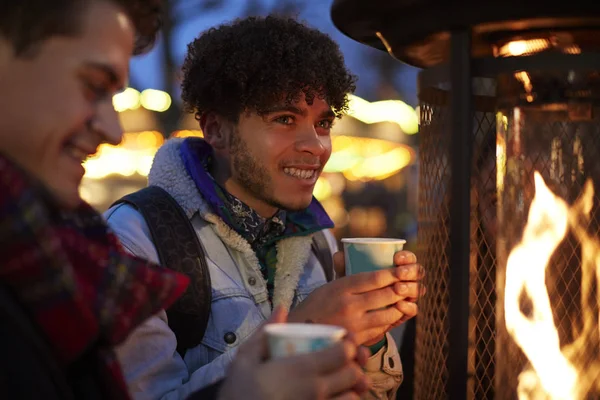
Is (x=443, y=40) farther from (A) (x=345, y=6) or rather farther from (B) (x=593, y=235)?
(B) (x=593, y=235)

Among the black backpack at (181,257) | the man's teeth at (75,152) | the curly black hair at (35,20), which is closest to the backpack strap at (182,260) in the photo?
the black backpack at (181,257)

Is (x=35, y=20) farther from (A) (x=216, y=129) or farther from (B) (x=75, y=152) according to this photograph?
(A) (x=216, y=129)

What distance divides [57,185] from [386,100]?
12384mm

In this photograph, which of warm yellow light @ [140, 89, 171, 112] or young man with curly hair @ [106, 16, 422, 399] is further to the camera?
warm yellow light @ [140, 89, 171, 112]

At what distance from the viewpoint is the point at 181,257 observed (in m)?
1.96

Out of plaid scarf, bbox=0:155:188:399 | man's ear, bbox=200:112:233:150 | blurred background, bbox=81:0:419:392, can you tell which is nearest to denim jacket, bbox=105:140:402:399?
man's ear, bbox=200:112:233:150

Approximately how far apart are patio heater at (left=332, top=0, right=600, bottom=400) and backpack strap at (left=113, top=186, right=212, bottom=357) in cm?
73

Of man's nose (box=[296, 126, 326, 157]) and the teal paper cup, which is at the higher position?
man's nose (box=[296, 126, 326, 157])

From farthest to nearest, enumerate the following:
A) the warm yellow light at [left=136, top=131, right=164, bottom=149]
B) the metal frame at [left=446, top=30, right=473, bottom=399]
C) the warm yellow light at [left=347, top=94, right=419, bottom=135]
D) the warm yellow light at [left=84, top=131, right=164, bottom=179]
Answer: the warm yellow light at [left=347, top=94, right=419, bottom=135], the warm yellow light at [left=84, top=131, right=164, bottom=179], the warm yellow light at [left=136, top=131, right=164, bottom=149], the metal frame at [left=446, top=30, right=473, bottom=399]

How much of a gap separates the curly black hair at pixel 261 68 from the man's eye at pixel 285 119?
0.06m

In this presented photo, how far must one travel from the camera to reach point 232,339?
76.9 inches

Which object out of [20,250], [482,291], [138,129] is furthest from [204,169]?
[138,129]

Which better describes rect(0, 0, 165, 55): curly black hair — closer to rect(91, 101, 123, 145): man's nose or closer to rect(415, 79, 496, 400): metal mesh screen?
rect(91, 101, 123, 145): man's nose

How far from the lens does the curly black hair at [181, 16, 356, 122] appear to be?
2.25m
